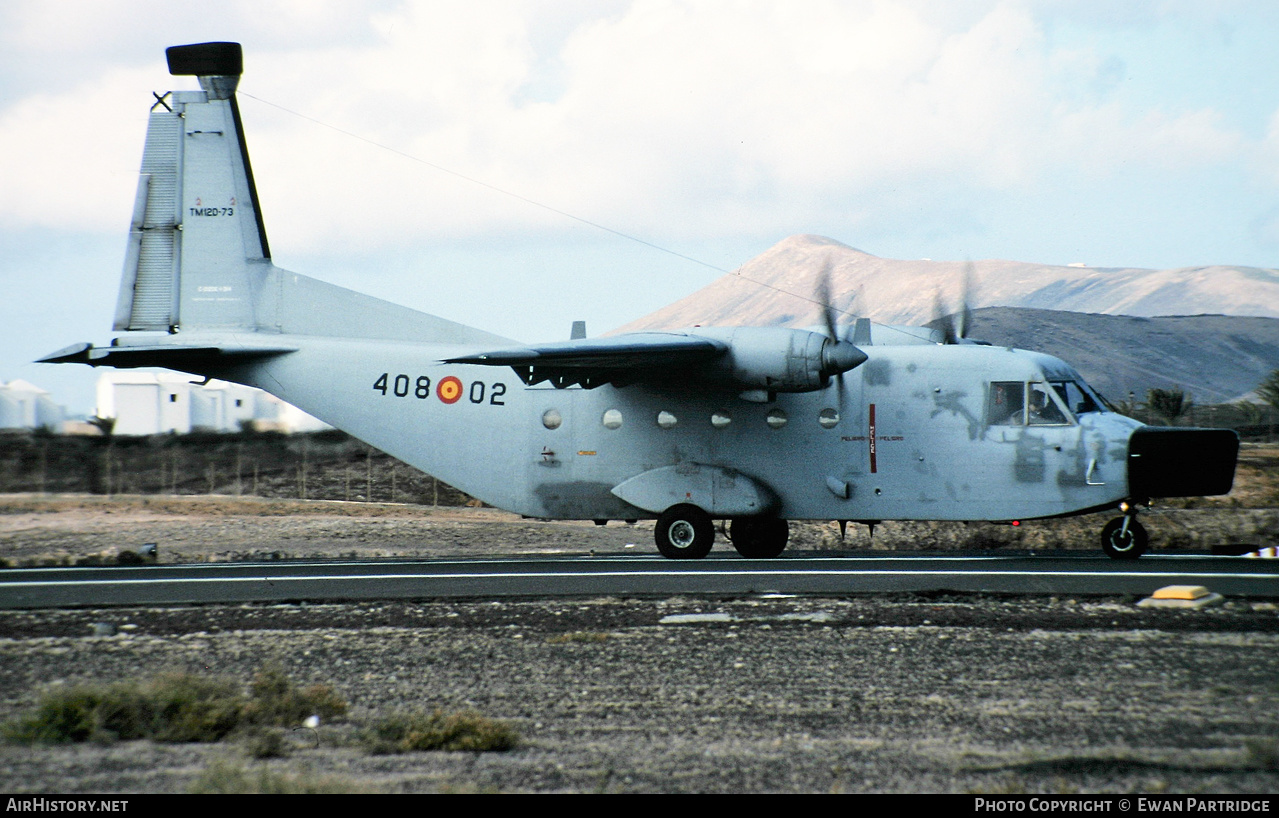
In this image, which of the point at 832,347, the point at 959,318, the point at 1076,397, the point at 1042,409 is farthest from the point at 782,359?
the point at 1076,397

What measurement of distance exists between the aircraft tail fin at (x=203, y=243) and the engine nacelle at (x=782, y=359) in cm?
728

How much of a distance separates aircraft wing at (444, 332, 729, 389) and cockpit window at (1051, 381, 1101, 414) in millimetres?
5091

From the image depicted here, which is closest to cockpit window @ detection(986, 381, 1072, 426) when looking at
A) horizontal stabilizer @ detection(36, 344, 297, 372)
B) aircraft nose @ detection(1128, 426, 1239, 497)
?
aircraft nose @ detection(1128, 426, 1239, 497)

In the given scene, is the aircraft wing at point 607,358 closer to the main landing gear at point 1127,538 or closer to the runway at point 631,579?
the runway at point 631,579

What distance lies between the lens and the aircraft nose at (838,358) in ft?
53.2

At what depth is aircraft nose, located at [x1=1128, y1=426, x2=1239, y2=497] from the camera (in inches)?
606

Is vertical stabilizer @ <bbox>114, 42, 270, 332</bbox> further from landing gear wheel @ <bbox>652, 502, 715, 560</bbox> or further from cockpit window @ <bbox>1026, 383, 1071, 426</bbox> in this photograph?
cockpit window @ <bbox>1026, 383, 1071, 426</bbox>

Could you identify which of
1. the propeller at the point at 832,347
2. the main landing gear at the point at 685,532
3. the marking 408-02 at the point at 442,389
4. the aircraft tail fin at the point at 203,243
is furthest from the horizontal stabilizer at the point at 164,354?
the propeller at the point at 832,347

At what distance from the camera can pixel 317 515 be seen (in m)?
28.1

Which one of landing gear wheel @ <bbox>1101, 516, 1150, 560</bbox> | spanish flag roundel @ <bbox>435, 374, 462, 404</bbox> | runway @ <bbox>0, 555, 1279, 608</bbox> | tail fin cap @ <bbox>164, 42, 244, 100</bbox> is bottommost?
runway @ <bbox>0, 555, 1279, 608</bbox>

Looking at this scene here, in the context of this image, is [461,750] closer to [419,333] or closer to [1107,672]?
[1107,672]

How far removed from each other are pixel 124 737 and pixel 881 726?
4727 mm

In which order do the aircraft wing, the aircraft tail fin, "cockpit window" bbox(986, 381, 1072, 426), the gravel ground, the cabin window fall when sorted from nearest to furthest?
the gravel ground, the aircraft wing, "cockpit window" bbox(986, 381, 1072, 426), the cabin window, the aircraft tail fin

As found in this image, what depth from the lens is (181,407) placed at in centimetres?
3656
